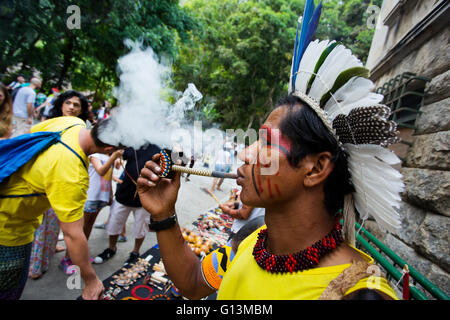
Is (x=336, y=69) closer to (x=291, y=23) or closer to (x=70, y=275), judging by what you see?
(x=70, y=275)

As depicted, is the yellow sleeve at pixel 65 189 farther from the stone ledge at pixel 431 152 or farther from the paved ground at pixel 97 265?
the stone ledge at pixel 431 152

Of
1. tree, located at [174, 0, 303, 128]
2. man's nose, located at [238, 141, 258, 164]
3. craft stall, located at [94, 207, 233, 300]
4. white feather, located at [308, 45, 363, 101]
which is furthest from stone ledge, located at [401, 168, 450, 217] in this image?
tree, located at [174, 0, 303, 128]

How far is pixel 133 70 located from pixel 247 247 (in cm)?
193

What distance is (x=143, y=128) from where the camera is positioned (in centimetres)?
225

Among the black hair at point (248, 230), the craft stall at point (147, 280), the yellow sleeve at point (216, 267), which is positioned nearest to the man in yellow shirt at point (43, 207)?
the craft stall at point (147, 280)

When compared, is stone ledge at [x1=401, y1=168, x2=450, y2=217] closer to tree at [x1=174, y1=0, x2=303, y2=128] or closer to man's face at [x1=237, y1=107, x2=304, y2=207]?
man's face at [x1=237, y1=107, x2=304, y2=207]

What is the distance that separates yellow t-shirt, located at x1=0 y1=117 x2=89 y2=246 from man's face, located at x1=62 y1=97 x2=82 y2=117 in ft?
6.79

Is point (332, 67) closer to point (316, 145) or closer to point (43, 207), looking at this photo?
point (316, 145)

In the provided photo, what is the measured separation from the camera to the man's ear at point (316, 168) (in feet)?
3.82

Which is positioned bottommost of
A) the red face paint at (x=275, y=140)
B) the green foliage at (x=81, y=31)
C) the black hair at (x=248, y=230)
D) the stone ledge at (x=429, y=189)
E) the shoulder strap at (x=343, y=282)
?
the black hair at (x=248, y=230)

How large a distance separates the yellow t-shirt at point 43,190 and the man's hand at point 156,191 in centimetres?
84

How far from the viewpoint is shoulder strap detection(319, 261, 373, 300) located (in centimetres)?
89

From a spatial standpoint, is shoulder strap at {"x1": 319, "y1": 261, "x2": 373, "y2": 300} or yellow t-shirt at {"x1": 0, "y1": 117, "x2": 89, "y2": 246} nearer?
shoulder strap at {"x1": 319, "y1": 261, "x2": 373, "y2": 300}
